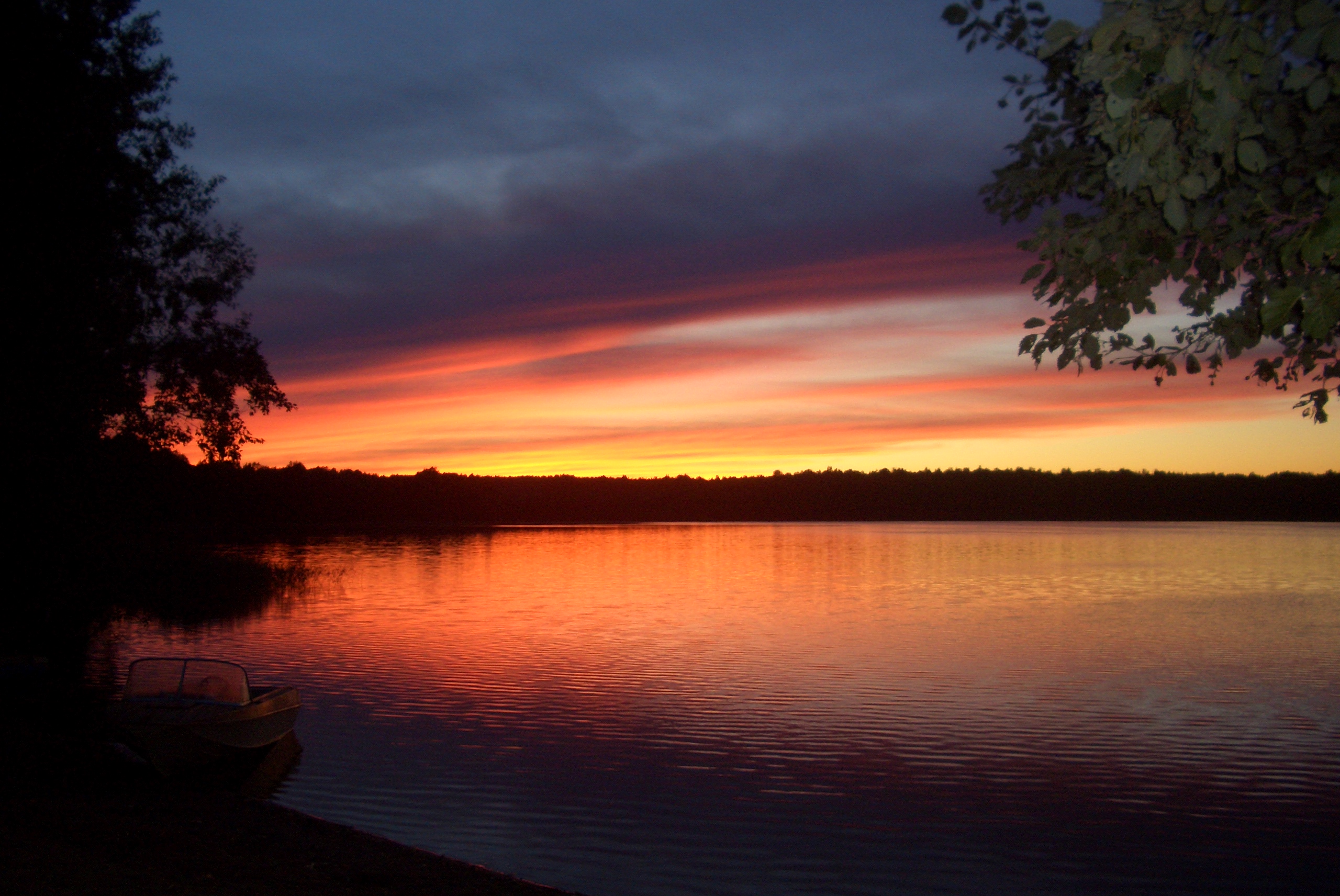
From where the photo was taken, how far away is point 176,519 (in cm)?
3666

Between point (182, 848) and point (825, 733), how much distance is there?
12166mm

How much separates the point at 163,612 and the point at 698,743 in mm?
28542

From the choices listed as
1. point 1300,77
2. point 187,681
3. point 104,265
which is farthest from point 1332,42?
point 104,265

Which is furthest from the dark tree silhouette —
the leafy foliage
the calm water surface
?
the leafy foliage

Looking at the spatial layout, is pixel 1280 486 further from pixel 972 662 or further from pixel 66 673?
pixel 66 673

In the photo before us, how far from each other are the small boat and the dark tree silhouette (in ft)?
38.3

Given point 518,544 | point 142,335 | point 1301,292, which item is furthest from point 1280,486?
point 1301,292

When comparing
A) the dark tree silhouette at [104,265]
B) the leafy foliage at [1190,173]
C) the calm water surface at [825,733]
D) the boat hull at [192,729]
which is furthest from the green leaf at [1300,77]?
the dark tree silhouette at [104,265]

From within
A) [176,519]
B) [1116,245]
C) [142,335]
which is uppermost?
[142,335]

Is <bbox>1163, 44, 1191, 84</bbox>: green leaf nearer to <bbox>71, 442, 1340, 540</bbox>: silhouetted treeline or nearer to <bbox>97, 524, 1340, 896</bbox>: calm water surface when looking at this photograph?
<bbox>97, 524, 1340, 896</bbox>: calm water surface

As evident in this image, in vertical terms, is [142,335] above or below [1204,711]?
above

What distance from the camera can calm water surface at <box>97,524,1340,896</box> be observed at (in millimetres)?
12844

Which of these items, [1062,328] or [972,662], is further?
[972,662]

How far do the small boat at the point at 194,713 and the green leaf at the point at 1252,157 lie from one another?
15.4 metres
